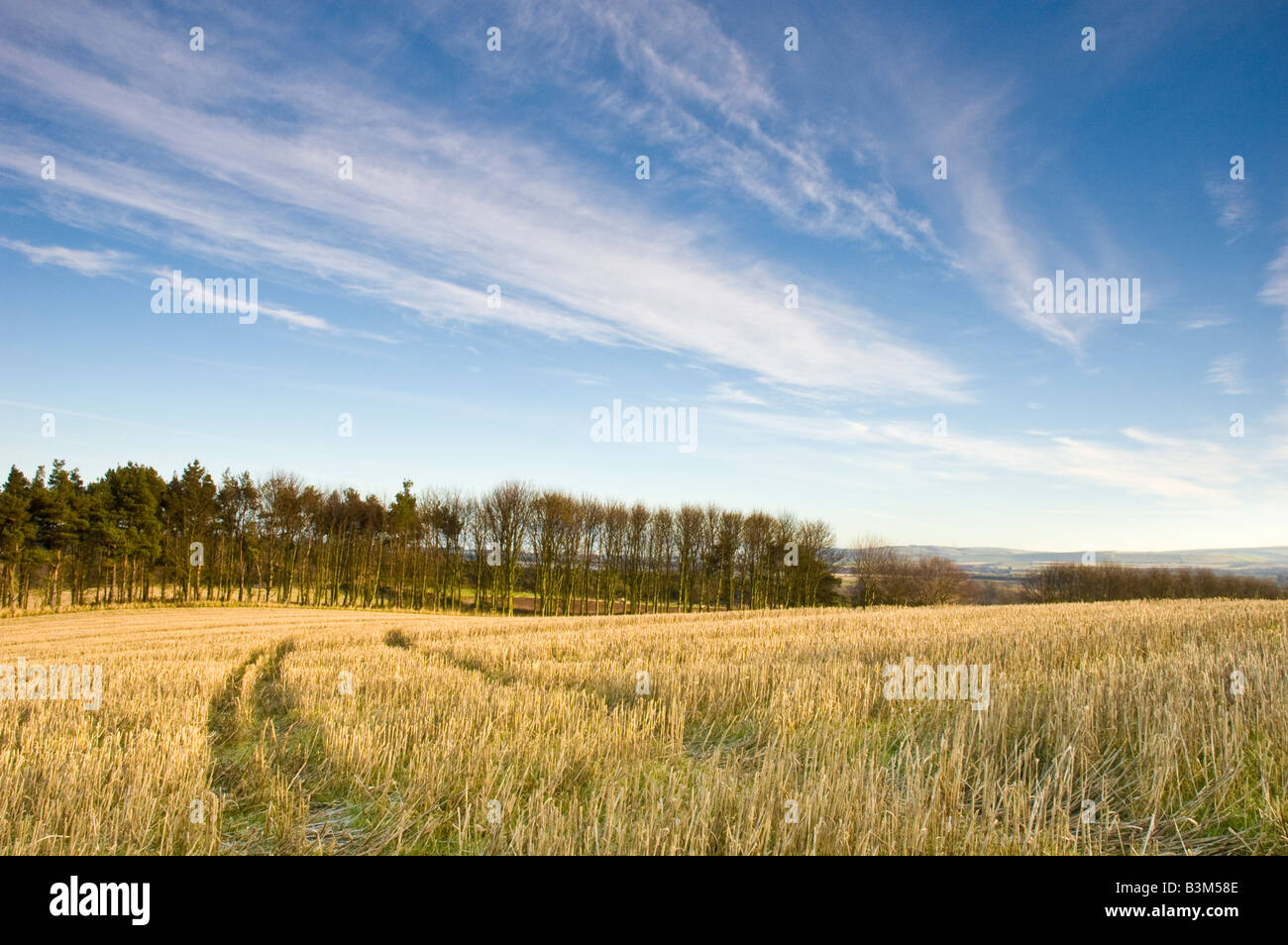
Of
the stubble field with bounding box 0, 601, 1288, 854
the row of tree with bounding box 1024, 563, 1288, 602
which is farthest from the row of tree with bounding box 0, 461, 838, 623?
the stubble field with bounding box 0, 601, 1288, 854

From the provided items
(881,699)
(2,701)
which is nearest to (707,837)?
(881,699)

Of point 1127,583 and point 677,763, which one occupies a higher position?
point 677,763

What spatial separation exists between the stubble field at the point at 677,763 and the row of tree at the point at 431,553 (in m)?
55.3

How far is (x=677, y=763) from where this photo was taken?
6262mm

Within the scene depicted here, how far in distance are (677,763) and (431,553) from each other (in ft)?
233

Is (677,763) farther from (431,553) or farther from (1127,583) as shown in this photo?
(1127,583)

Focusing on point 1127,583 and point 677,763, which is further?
point 1127,583

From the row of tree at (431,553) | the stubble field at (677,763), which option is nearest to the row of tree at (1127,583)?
the row of tree at (431,553)

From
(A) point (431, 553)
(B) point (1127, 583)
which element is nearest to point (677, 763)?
(A) point (431, 553)

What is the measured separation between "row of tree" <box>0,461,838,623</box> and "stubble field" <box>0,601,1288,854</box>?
55270mm

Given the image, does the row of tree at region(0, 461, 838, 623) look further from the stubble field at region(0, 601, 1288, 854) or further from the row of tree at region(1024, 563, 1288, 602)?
the stubble field at region(0, 601, 1288, 854)

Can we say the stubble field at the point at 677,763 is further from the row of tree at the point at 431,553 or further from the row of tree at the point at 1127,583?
the row of tree at the point at 1127,583

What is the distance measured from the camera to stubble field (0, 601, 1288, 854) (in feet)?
13.4
